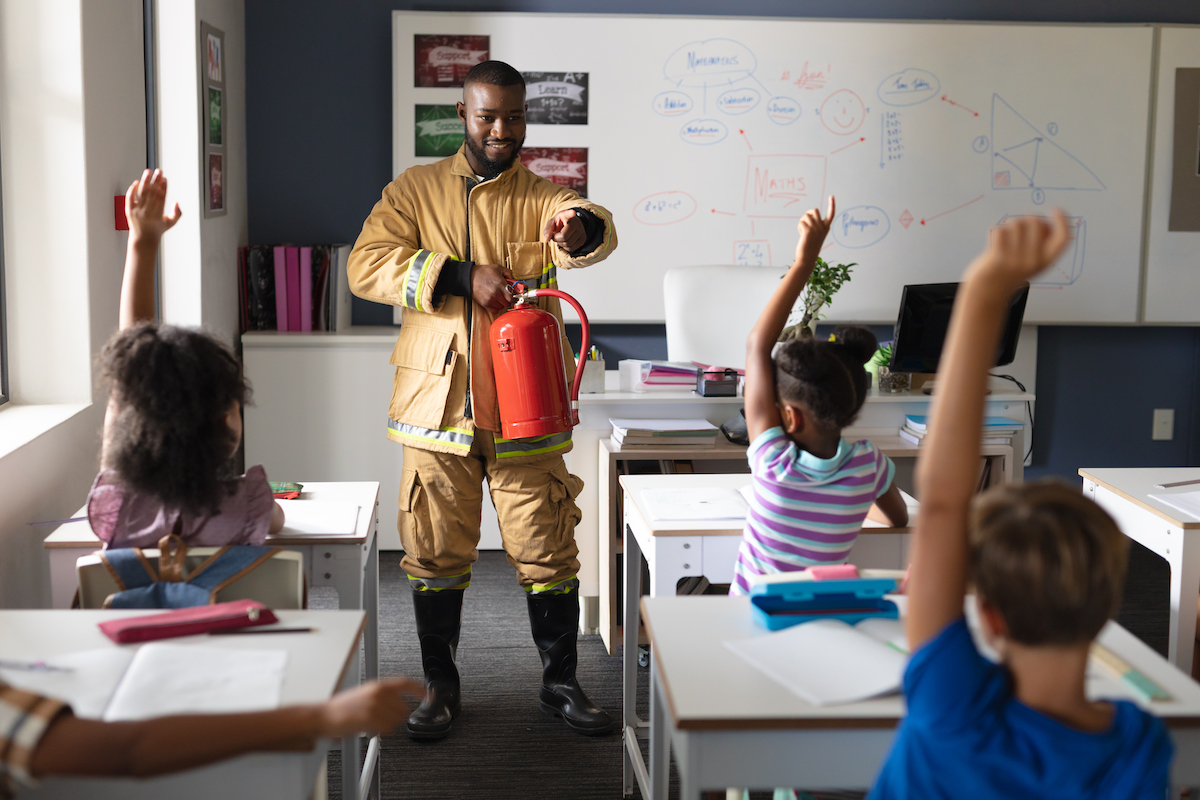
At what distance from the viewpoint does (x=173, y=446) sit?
151 centimetres

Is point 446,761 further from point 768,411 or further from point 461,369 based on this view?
point 768,411

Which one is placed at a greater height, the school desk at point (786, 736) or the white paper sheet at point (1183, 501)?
the white paper sheet at point (1183, 501)

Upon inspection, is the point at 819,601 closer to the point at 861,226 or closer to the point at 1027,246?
the point at 1027,246

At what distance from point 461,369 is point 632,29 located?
2.13 m

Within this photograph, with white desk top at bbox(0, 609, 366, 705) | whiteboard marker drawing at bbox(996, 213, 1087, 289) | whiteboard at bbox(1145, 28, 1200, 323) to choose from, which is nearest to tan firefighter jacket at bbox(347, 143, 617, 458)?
white desk top at bbox(0, 609, 366, 705)

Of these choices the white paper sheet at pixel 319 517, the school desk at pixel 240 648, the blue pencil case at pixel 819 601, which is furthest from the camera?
the white paper sheet at pixel 319 517

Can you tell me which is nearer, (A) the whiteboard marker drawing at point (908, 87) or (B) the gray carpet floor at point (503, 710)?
(B) the gray carpet floor at point (503, 710)

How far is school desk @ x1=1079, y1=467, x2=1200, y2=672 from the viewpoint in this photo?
81.6 inches

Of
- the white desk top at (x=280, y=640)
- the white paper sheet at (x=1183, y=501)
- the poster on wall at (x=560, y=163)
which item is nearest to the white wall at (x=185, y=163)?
the poster on wall at (x=560, y=163)

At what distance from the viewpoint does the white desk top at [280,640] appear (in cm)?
125

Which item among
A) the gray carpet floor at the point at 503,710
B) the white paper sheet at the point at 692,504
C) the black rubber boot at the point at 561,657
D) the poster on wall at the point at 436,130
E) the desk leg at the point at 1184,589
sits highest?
the poster on wall at the point at 436,130

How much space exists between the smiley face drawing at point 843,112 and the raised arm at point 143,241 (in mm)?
2968

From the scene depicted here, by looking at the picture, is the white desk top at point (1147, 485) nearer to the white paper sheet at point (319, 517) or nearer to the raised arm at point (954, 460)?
the raised arm at point (954, 460)

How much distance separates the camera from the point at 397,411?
2527 mm
